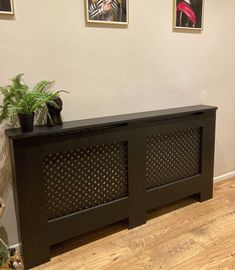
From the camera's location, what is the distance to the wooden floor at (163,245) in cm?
178

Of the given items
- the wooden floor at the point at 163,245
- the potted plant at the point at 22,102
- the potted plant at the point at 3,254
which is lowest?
the wooden floor at the point at 163,245

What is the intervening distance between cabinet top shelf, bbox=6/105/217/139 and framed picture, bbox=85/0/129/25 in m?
0.71

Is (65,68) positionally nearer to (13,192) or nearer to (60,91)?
(60,91)

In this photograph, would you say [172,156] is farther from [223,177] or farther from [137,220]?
[223,177]

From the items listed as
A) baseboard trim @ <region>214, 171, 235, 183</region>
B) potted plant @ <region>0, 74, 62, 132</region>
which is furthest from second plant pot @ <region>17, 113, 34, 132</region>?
baseboard trim @ <region>214, 171, 235, 183</region>

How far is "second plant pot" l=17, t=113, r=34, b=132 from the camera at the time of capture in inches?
64.0

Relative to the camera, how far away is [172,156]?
7.72 ft

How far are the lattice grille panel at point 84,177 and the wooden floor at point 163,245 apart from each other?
290mm

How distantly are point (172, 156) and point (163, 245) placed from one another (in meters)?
0.74

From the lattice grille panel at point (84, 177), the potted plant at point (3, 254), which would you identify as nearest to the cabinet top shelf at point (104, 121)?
the lattice grille panel at point (84, 177)

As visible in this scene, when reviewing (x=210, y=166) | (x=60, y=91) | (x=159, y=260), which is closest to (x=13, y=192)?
(x=60, y=91)

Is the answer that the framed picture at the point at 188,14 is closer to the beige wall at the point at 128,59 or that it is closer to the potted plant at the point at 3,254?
the beige wall at the point at 128,59

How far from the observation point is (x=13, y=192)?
6.07 feet

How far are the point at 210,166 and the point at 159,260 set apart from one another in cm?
111
